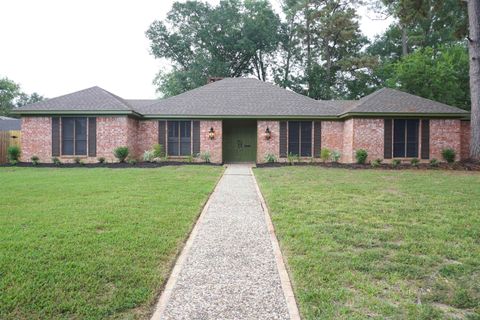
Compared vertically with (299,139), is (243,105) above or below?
above

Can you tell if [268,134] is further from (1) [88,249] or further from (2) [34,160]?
(1) [88,249]

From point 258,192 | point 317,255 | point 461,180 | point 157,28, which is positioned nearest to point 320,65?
point 157,28

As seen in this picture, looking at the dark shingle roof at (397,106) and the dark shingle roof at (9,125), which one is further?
the dark shingle roof at (9,125)

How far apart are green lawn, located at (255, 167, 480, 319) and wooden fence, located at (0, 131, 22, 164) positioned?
14.8 meters

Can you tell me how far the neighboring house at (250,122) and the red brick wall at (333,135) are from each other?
5 centimetres

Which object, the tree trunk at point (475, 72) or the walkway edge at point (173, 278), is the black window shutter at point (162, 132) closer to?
the walkway edge at point (173, 278)

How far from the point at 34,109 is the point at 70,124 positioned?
172cm

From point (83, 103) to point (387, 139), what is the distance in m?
14.6

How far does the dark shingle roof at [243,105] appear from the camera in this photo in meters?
15.8

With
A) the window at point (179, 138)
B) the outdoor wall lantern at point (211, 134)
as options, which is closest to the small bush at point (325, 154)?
the outdoor wall lantern at point (211, 134)

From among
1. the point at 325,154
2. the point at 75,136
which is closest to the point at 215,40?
the point at 75,136

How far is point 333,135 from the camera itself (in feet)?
56.2

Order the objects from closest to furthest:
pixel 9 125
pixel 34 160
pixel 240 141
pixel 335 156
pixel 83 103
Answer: pixel 34 160, pixel 83 103, pixel 335 156, pixel 240 141, pixel 9 125

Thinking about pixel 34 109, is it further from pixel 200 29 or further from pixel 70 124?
pixel 200 29
